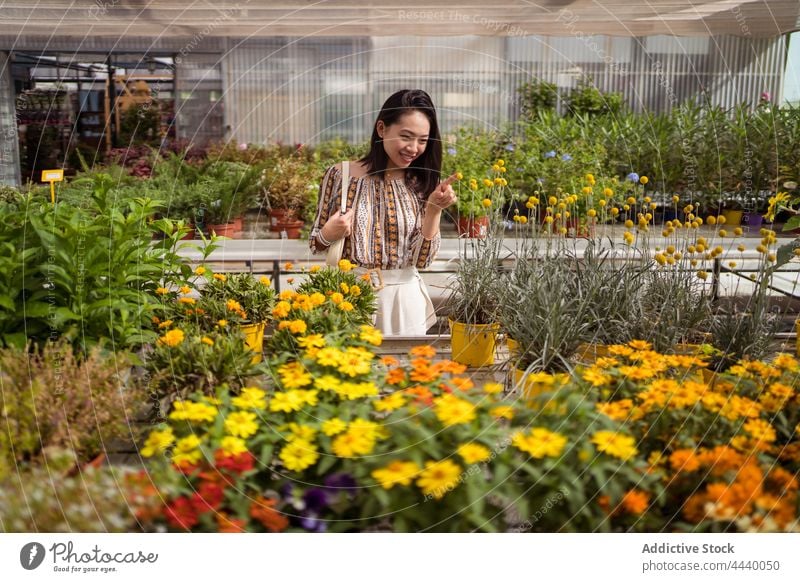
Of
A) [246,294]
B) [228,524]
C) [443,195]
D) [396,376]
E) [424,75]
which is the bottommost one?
[228,524]

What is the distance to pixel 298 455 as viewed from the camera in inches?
45.3

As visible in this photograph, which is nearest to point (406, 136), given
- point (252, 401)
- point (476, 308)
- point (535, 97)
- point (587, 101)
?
point (476, 308)

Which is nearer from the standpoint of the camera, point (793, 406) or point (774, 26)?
point (793, 406)

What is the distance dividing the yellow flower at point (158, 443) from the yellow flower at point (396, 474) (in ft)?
1.15

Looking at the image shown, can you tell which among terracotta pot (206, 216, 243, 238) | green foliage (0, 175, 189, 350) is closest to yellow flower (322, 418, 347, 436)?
green foliage (0, 175, 189, 350)

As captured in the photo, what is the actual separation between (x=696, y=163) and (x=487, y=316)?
287 centimetres

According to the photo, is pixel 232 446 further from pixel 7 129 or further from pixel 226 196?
pixel 7 129

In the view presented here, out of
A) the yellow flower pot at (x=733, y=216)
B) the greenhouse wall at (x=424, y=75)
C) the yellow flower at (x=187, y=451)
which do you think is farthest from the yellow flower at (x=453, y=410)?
the greenhouse wall at (x=424, y=75)

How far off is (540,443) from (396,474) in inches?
9.2

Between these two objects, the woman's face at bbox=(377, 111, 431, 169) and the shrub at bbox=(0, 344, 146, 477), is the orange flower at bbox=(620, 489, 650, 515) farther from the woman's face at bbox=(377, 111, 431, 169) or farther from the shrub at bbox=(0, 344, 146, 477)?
the woman's face at bbox=(377, 111, 431, 169)

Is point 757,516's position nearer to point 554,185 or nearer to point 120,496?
point 120,496

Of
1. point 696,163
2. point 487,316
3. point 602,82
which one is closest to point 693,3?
point 696,163
